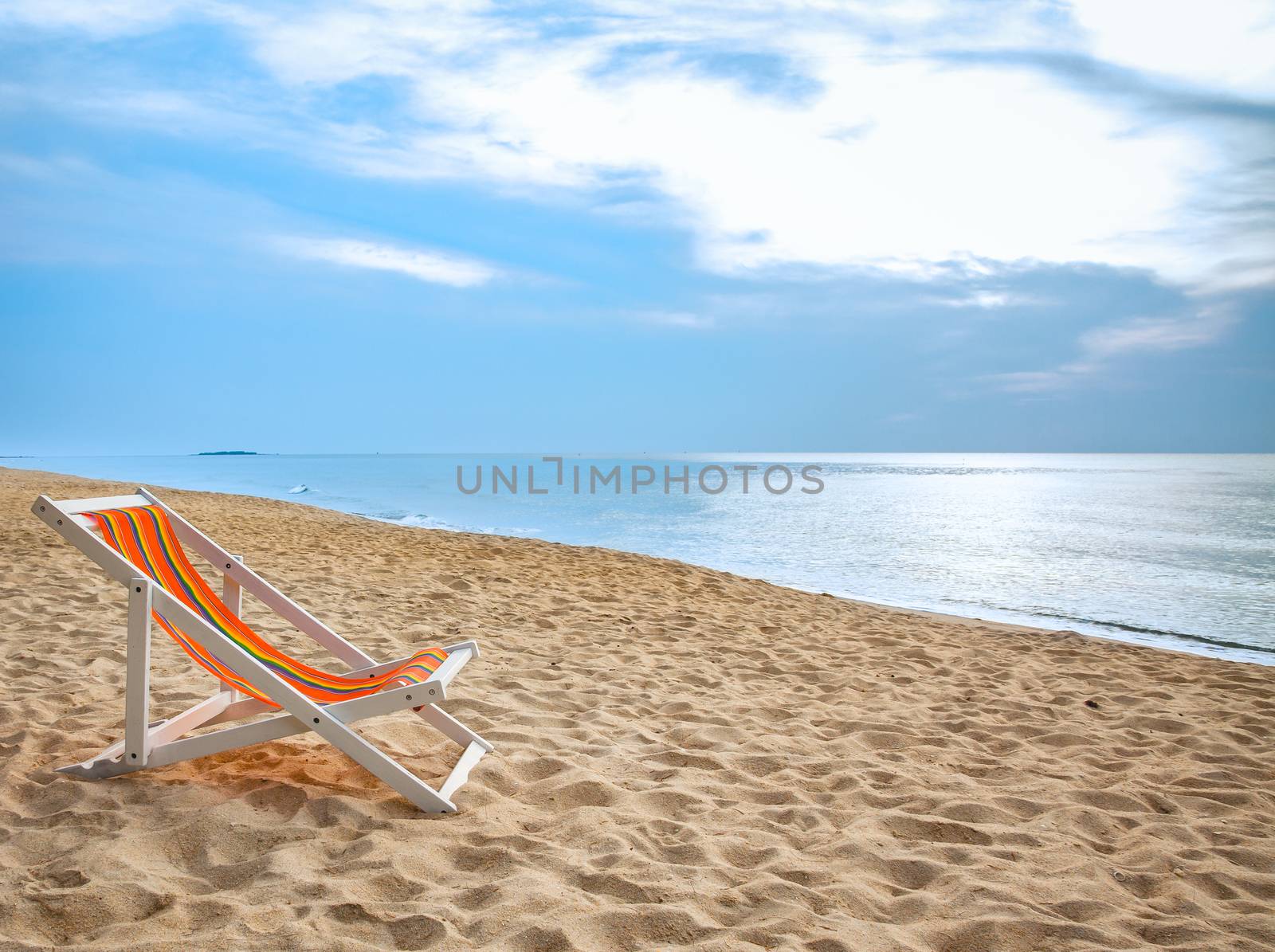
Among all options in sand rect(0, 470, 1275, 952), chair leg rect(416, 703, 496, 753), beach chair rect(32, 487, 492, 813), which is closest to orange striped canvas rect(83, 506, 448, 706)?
beach chair rect(32, 487, 492, 813)

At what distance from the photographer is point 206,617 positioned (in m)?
3.15

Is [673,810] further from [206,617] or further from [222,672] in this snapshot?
[206,617]

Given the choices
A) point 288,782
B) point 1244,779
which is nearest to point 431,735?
point 288,782

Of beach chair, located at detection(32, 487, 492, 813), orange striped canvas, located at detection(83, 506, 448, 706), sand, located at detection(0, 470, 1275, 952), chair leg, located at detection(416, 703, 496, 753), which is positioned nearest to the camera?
sand, located at detection(0, 470, 1275, 952)

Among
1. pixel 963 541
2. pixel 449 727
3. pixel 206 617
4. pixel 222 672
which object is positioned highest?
pixel 206 617

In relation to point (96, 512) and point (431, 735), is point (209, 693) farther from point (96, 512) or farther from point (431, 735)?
point (96, 512)

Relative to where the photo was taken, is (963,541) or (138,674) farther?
(963,541)

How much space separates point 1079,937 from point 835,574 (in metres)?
9.29

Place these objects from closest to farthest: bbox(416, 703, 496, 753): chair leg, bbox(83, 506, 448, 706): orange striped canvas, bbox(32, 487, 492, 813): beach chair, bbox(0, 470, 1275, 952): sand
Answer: bbox(0, 470, 1275, 952): sand
bbox(32, 487, 492, 813): beach chair
bbox(83, 506, 448, 706): orange striped canvas
bbox(416, 703, 496, 753): chair leg

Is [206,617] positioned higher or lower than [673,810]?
higher

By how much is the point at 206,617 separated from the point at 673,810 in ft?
6.05

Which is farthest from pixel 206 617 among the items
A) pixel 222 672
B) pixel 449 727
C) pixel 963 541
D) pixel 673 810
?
pixel 963 541

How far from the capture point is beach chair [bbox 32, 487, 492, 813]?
271 cm

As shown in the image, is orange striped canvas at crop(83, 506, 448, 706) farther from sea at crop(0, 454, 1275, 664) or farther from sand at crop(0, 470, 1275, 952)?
sea at crop(0, 454, 1275, 664)
